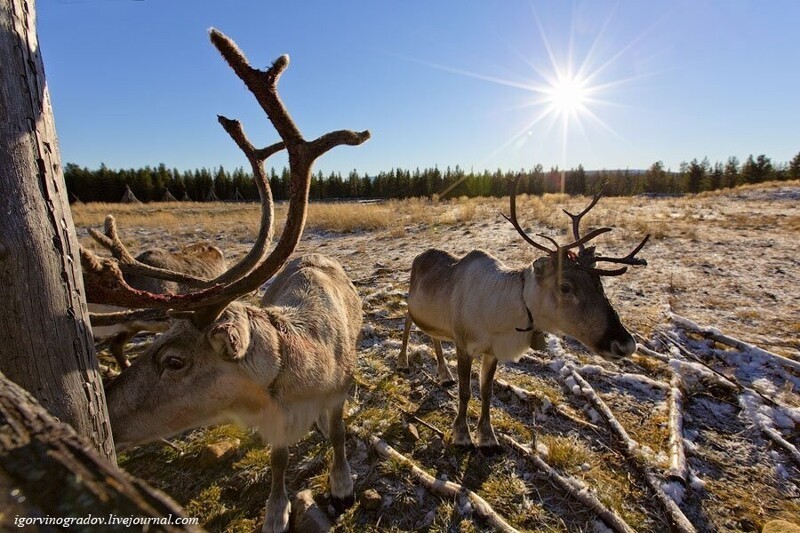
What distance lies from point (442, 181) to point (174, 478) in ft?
168

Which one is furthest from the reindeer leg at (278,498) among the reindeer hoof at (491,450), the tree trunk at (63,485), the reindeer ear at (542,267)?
the reindeer ear at (542,267)

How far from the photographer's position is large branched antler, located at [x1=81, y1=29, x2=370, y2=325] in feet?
5.52

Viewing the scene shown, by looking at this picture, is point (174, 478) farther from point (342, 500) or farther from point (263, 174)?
point (263, 174)

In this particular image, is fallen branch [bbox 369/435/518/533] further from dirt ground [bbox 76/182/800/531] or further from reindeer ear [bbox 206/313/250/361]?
A: reindeer ear [bbox 206/313/250/361]

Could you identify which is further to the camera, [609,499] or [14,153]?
[609,499]

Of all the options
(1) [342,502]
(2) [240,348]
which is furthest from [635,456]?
(2) [240,348]

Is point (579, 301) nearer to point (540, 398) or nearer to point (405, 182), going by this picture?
point (540, 398)

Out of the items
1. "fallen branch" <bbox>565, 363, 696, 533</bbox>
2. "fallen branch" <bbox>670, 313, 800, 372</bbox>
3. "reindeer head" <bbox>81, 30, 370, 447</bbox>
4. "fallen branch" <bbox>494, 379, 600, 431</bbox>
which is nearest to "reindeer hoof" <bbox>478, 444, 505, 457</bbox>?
"fallen branch" <bbox>494, 379, 600, 431</bbox>

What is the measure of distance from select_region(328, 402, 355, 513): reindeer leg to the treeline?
48.0 meters

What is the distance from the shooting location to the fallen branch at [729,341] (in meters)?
4.16

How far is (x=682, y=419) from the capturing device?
11.4 feet

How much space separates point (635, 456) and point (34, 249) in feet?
12.8

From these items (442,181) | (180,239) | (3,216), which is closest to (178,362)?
(3,216)

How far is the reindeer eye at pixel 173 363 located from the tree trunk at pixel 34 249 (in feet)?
1.81
